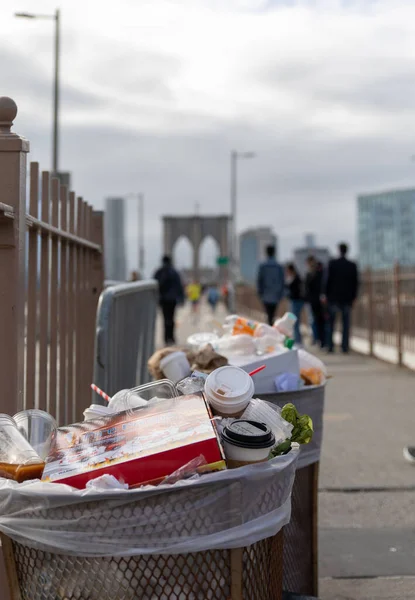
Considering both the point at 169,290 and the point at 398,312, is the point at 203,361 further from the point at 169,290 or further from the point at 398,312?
the point at 169,290

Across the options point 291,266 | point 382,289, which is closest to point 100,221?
point 382,289

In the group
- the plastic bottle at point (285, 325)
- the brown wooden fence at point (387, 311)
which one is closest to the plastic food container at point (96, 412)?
the plastic bottle at point (285, 325)

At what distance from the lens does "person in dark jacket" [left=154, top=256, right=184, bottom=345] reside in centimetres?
1636

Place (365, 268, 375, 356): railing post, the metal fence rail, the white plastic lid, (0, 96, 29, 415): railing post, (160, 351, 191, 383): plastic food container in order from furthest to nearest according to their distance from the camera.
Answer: (365, 268, 375, 356): railing post → the metal fence rail → (160, 351, 191, 383): plastic food container → (0, 96, 29, 415): railing post → the white plastic lid

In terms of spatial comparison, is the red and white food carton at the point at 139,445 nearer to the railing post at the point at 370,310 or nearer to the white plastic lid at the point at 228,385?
the white plastic lid at the point at 228,385

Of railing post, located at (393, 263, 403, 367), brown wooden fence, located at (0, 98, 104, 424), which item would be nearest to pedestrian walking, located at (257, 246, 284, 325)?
railing post, located at (393, 263, 403, 367)

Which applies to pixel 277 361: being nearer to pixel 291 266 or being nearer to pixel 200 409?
pixel 200 409

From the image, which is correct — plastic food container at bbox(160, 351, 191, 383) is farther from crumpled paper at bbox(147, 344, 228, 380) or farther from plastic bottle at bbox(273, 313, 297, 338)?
plastic bottle at bbox(273, 313, 297, 338)

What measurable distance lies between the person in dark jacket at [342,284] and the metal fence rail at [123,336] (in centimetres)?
799

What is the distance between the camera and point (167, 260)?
A: 16.6 m

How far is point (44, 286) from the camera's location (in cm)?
332

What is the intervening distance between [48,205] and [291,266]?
48.7 feet

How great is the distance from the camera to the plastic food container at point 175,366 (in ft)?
10.0

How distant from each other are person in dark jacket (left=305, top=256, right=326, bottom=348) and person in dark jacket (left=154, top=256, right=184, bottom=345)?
2596 millimetres
